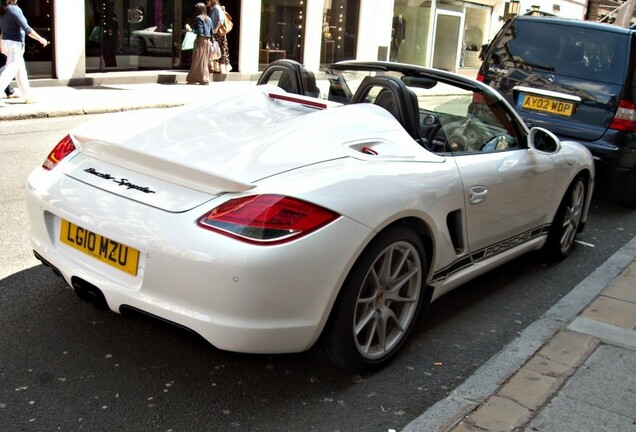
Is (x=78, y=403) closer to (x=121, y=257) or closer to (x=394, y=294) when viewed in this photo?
(x=121, y=257)

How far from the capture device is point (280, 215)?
9.24 feet

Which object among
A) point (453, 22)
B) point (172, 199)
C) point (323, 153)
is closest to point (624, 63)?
point (323, 153)

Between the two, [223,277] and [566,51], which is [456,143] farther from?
[566,51]

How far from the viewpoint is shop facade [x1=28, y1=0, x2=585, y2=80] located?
47.2 feet

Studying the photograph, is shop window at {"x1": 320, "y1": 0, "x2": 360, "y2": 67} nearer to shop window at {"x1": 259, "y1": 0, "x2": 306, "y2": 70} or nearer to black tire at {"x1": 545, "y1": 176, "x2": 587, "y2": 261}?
shop window at {"x1": 259, "y1": 0, "x2": 306, "y2": 70}

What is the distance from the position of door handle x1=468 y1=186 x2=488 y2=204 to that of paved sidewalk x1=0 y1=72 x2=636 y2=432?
2.64ft

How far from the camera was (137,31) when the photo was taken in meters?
16.7

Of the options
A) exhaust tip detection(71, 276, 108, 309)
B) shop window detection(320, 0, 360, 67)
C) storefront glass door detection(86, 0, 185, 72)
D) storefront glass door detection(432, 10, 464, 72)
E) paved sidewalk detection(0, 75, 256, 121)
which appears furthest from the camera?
storefront glass door detection(432, 10, 464, 72)

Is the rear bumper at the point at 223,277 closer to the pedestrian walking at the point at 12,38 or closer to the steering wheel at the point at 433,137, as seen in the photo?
the steering wheel at the point at 433,137

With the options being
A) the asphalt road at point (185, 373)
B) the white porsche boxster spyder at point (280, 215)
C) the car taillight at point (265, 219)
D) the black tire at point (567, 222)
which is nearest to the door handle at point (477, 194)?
the white porsche boxster spyder at point (280, 215)

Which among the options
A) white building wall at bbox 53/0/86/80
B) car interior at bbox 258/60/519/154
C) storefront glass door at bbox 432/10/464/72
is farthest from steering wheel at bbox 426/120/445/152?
storefront glass door at bbox 432/10/464/72

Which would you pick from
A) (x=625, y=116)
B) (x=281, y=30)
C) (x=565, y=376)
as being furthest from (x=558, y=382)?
(x=281, y=30)

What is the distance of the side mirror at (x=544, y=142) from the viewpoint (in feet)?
15.3

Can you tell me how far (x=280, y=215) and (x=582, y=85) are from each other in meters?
5.49
